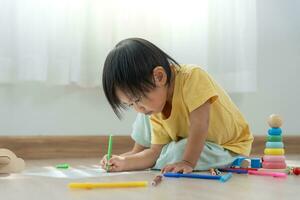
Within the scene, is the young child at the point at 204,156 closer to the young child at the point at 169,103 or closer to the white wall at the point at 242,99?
the young child at the point at 169,103

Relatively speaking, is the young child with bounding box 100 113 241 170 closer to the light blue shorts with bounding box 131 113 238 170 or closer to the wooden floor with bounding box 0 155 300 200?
the light blue shorts with bounding box 131 113 238 170

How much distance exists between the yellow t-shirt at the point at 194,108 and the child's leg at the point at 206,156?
0.03 metres

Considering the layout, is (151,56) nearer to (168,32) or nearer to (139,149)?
(139,149)

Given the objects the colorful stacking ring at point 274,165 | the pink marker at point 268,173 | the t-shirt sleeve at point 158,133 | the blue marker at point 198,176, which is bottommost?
the colorful stacking ring at point 274,165

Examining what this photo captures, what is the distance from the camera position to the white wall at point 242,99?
1726mm

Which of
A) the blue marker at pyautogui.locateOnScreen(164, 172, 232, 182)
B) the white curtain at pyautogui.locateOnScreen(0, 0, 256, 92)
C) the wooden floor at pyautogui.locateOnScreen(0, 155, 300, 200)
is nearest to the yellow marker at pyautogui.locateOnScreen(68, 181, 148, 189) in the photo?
the wooden floor at pyautogui.locateOnScreen(0, 155, 300, 200)

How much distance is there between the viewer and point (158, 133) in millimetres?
1287

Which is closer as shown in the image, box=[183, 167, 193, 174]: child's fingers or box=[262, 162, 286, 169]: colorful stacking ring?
box=[183, 167, 193, 174]: child's fingers

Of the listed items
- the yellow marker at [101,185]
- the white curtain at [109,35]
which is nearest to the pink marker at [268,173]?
the yellow marker at [101,185]

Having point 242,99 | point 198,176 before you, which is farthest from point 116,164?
point 242,99

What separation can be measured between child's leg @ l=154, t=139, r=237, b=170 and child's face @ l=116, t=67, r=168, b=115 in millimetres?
129

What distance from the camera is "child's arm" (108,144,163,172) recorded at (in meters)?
1.19

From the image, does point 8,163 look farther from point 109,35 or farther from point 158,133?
point 109,35

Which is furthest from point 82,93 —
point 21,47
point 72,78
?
point 21,47
